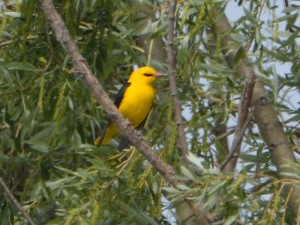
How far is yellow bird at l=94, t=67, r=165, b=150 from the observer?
205 inches

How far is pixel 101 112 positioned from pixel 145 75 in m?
0.55

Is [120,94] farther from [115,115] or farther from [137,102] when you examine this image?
[115,115]

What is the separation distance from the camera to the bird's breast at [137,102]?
5.31 meters

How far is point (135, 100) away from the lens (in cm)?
542

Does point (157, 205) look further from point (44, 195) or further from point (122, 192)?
point (44, 195)

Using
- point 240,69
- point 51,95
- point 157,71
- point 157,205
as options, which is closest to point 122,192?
point 157,205

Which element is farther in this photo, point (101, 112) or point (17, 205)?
point (101, 112)

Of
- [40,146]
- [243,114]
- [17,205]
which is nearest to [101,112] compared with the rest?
[40,146]

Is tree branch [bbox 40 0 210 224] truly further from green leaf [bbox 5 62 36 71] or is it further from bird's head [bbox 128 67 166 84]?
bird's head [bbox 128 67 166 84]

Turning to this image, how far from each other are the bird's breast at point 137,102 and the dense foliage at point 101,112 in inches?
17.8

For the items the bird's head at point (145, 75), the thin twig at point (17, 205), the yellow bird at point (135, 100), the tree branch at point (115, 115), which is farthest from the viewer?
the yellow bird at point (135, 100)

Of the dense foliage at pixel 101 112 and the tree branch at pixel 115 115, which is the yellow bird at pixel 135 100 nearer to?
the dense foliage at pixel 101 112

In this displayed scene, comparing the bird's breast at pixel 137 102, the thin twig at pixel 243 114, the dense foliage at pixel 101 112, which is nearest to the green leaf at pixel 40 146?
the dense foliage at pixel 101 112

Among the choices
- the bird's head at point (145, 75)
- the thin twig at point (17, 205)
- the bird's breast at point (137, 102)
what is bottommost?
the thin twig at point (17, 205)
